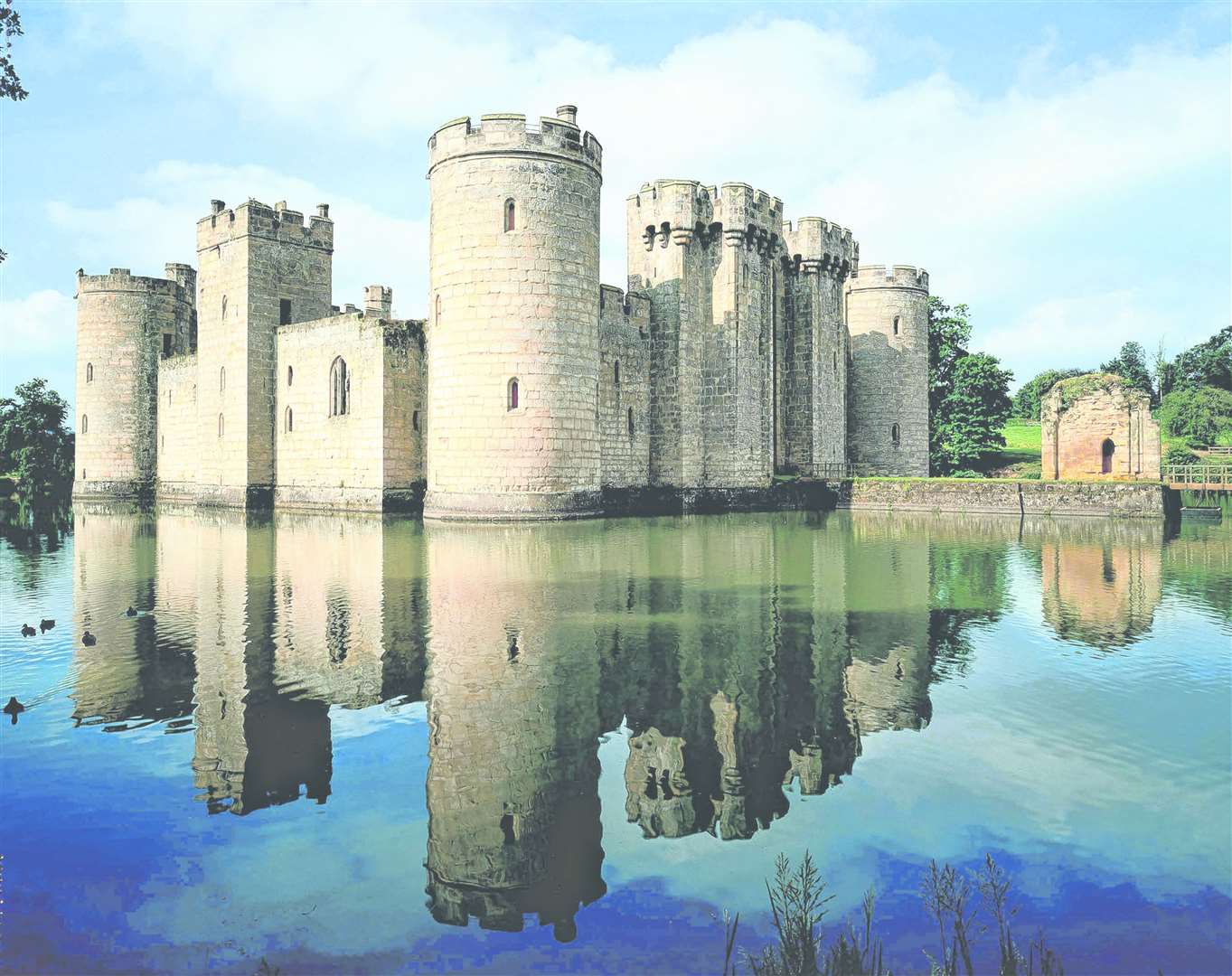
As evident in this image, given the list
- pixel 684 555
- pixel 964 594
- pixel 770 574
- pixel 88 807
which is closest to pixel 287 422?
pixel 684 555

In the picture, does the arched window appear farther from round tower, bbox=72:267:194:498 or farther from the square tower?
round tower, bbox=72:267:194:498

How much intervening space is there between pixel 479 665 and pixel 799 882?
4.30m

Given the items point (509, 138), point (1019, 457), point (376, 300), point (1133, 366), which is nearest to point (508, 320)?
point (509, 138)

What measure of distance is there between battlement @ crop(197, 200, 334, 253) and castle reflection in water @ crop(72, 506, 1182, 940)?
57.9 feet

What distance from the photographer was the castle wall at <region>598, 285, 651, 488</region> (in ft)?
92.7

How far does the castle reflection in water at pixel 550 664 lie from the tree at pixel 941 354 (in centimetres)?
2793

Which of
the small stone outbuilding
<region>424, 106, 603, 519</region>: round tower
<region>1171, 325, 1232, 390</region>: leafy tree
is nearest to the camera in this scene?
<region>424, 106, 603, 519</region>: round tower

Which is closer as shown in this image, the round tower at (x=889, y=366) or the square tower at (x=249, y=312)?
the square tower at (x=249, y=312)

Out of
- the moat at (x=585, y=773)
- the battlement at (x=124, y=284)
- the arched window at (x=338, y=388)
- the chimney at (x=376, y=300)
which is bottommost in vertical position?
the moat at (x=585, y=773)

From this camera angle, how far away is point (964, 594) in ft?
40.1

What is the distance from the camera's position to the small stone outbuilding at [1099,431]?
2923 cm

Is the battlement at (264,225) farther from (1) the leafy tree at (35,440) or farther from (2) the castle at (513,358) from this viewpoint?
(1) the leafy tree at (35,440)

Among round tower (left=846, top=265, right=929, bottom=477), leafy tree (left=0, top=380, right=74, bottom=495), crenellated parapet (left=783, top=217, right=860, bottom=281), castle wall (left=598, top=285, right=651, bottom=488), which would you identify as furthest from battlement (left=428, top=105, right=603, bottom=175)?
leafy tree (left=0, top=380, right=74, bottom=495)

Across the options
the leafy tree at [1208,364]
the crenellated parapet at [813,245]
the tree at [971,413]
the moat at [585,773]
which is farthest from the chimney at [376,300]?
the leafy tree at [1208,364]
